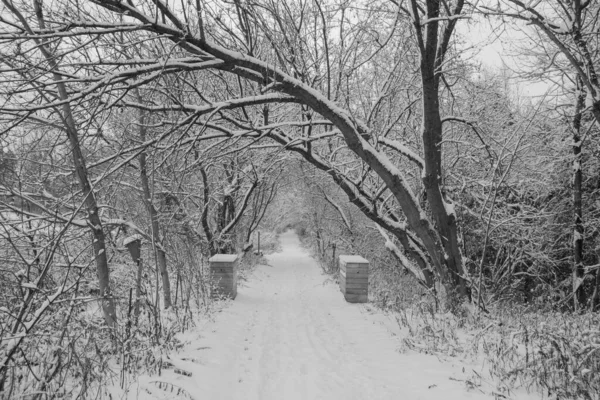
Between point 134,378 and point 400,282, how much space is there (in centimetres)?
920

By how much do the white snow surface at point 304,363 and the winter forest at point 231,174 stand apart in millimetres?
235

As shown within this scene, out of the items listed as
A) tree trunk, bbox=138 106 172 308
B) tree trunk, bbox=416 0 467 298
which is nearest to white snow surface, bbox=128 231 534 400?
tree trunk, bbox=138 106 172 308

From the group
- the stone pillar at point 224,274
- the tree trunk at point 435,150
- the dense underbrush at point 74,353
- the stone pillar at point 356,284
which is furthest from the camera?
the stone pillar at point 356,284

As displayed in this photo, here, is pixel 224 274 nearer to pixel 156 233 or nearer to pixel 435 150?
pixel 156 233

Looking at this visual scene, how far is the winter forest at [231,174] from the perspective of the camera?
11.6 feet

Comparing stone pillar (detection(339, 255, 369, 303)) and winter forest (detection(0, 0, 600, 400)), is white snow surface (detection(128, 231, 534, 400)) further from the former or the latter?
stone pillar (detection(339, 255, 369, 303))

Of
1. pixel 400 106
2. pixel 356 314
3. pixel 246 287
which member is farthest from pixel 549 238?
pixel 246 287

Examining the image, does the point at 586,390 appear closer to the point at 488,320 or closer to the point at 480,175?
the point at 488,320

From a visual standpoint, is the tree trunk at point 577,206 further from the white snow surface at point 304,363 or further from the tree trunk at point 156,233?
the tree trunk at point 156,233

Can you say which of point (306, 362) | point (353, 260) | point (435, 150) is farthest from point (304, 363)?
point (353, 260)

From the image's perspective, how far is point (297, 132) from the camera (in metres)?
10.0

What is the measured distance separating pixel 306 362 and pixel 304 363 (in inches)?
1.9

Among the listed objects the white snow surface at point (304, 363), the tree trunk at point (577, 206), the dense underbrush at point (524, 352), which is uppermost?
the tree trunk at point (577, 206)

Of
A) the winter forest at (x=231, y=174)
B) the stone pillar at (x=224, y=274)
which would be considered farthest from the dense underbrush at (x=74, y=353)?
the stone pillar at (x=224, y=274)
